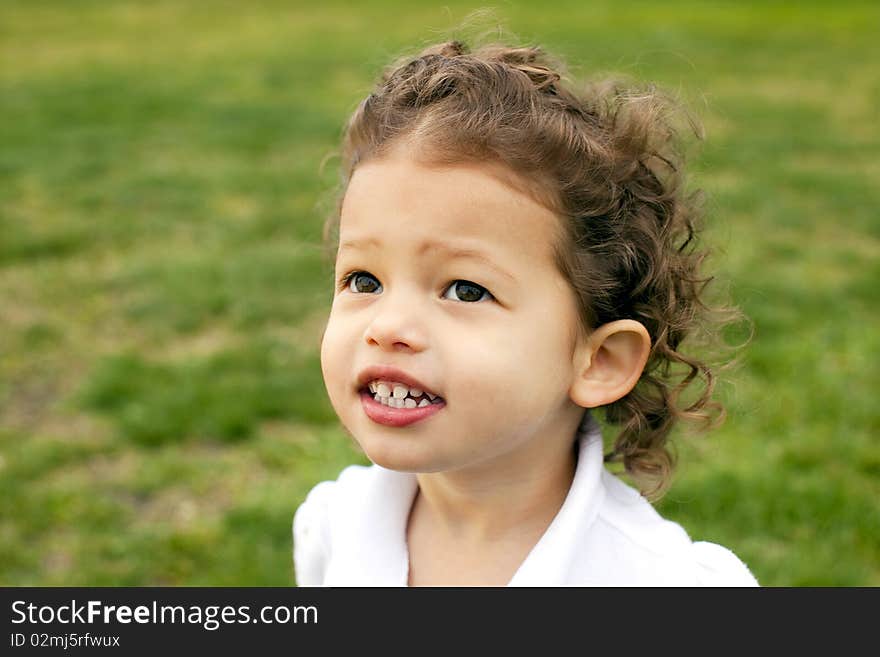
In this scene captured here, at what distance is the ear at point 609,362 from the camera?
5.81 feet

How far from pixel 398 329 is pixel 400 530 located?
56 cm

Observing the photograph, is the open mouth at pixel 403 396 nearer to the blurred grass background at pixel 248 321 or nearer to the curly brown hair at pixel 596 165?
the curly brown hair at pixel 596 165

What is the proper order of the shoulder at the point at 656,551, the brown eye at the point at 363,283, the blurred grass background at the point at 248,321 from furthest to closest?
1. the blurred grass background at the point at 248,321
2. the shoulder at the point at 656,551
3. the brown eye at the point at 363,283

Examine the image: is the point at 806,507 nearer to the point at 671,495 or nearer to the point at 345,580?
the point at 671,495

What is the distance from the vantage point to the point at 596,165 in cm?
176

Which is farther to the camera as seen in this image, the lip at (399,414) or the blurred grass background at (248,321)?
the blurred grass background at (248,321)

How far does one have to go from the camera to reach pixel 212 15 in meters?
15.9

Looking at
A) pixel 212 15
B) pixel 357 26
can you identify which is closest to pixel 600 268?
pixel 357 26

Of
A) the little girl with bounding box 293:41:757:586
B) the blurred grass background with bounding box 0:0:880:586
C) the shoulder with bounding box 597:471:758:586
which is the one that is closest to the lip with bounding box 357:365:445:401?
the little girl with bounding box 293:41:757:586

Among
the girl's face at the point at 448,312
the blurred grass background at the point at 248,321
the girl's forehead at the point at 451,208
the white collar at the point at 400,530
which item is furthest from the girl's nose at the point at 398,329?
the blurred grass background at the point at 248,321

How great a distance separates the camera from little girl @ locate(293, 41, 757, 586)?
160 centimetres

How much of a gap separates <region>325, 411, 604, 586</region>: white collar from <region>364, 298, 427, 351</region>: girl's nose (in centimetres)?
44

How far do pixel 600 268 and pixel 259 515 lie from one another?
1.95 meters

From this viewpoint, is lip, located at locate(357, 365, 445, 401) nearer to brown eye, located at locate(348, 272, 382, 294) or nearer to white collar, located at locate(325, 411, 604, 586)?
brown eye, located at locate(348, 272, 382, 294)
